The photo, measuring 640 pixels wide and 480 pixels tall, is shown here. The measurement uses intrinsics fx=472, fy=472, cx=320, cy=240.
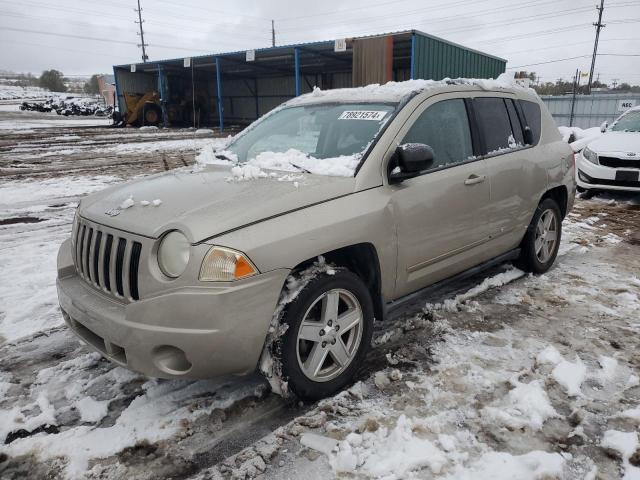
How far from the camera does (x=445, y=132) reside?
352 cm

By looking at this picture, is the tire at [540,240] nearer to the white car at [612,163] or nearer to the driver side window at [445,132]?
the driver side window at [445,132]

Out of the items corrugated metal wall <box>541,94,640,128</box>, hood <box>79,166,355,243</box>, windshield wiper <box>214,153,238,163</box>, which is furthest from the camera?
corrugated metal wall <box>541,94,640,128</box>

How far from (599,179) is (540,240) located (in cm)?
467

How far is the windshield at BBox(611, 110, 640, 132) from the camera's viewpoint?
30.0ft

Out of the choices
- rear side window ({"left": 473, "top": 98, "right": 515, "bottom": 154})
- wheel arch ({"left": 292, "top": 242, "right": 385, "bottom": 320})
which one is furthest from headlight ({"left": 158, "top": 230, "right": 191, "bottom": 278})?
rear side window ({"left": 473, "top": 98, "right": 515, "bottom": 154})

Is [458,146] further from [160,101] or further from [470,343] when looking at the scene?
[160,101]

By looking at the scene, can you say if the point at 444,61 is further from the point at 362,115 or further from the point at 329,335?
the point at 329,335

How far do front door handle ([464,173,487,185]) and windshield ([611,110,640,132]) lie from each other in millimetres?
7357

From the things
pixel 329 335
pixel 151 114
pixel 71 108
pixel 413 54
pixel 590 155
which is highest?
pixel 413 54

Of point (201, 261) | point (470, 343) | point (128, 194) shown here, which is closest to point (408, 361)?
point (470, 343)

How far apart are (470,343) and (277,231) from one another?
1.79m

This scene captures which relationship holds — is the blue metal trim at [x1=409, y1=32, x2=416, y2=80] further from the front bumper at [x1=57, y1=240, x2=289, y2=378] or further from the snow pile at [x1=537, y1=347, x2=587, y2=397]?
the front bumper at [x1=57, y1=240, x2=289, y2=378]

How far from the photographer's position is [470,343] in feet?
11.1

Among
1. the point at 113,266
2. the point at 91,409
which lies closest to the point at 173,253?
the point at 113,266
